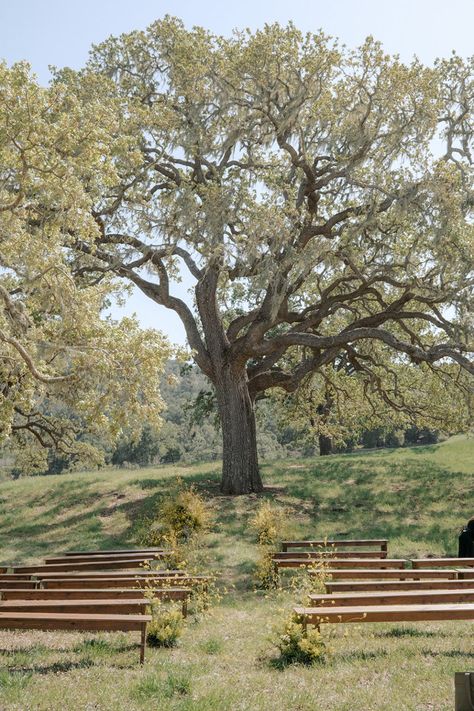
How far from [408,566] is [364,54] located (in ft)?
41.7

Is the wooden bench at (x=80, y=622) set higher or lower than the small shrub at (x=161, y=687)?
higher

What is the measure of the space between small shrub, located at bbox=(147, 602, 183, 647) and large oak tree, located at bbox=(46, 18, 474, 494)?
10.1 metres

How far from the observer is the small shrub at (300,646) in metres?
6.41

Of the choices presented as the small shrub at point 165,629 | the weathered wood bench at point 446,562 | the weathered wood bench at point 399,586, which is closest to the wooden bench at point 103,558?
the small shrub at point 165,629

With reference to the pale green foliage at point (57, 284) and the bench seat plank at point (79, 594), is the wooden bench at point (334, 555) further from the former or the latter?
the pale green foliage at point (57, 284)

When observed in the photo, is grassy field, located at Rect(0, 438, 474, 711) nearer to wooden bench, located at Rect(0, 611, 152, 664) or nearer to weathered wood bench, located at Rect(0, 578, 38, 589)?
wooden bench, located at Rect(0, 611, 152, 664)

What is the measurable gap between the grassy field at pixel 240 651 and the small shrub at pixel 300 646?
0.46 ft

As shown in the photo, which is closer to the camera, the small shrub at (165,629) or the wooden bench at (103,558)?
the small shrub at (165,629)

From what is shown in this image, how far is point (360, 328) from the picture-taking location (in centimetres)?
1805

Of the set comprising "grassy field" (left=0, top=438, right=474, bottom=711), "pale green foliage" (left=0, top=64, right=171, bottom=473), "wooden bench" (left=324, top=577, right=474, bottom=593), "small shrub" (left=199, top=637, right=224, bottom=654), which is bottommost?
"small shrub" (left=199, top=637, right=224, bottom=654)

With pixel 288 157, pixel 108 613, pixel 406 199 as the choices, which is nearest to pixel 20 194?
pixel 108 613

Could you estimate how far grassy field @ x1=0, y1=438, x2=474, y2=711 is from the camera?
5359mm

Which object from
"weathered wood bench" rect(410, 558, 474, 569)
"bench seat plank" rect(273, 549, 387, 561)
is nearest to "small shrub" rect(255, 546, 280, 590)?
"bench seat plank" rect(273, 549, 387, 561)

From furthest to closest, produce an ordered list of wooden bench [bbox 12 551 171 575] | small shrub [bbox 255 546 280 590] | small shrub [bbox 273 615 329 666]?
small shrub [bbox 255 546 280 590] → wooden bench [bbox 12 551 171 575] → small shrub [bbox 273 615 329 666]
